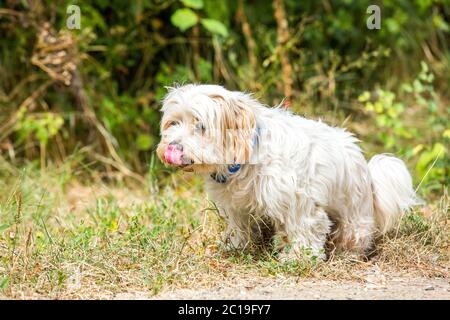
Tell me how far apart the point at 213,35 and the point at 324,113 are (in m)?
1.57

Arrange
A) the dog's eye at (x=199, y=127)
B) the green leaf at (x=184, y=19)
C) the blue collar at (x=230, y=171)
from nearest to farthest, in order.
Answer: the dog's eye at (x=199, y=127)
the blue collar at (x=230, y=171)
the green leaf at (x=184, y=19)

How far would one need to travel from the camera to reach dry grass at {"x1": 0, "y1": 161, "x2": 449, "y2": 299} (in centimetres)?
432

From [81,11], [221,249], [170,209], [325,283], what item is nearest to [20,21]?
[81,11]

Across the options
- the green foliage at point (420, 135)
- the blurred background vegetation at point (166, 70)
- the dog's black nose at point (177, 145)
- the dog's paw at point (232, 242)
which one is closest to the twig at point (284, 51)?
the blurred background vegetation at point (166, 70)

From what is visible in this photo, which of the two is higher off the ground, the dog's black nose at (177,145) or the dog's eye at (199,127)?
the dog's eye at (199,127)

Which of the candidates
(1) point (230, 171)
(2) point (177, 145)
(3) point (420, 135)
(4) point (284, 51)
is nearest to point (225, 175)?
(1) point (230, 171)

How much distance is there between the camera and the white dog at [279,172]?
4449 mm

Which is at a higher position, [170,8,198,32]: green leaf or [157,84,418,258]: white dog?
[170,8,198,32]: green leaf

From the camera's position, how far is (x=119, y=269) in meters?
4.52

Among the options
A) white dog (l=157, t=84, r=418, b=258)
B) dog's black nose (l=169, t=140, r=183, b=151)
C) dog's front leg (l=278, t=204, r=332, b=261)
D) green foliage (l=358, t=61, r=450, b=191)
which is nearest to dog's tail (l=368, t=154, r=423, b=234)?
white dog (l=157, t=84, r=418, b=258)

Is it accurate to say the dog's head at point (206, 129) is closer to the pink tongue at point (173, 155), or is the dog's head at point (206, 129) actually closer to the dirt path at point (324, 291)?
the pink tongue at point (173, 155)

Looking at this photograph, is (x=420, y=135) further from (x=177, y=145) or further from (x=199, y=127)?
(x=177, y=145)

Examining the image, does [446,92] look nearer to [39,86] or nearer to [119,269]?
[39,86]

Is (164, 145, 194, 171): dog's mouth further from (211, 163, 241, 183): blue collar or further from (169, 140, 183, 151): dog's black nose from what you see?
(211, 163, 241, 183): blue collar
